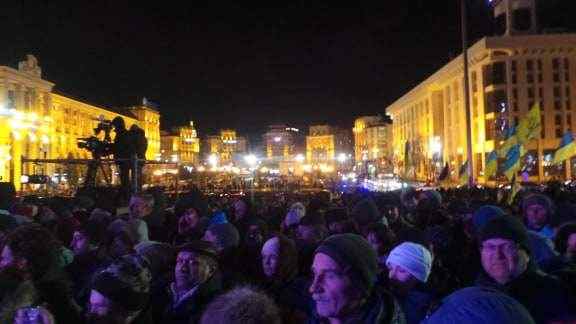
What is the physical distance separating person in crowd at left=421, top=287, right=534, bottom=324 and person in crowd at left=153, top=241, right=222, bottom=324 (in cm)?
235

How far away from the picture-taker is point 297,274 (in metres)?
4.81

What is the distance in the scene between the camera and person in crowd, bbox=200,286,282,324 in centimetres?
179

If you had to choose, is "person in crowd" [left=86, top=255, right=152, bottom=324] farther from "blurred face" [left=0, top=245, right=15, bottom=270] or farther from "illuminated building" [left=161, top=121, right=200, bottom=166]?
"illuminated building" [left=161, top=121, right=200, bottom=166]

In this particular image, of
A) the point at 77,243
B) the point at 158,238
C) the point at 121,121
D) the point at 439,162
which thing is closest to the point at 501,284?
the point at 77,243

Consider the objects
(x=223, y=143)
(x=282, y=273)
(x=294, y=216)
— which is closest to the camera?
(x=282, y=273)

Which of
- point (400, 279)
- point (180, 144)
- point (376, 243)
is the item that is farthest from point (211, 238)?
point (180, 144)

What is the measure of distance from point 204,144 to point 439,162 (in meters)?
94.3

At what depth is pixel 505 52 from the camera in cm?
6988

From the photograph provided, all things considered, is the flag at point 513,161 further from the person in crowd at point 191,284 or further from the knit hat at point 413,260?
the person in crowd at point 191,284

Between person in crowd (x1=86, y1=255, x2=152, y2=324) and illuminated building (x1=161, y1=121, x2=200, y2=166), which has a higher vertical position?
illuminated building (x1=161, y1=121, x2=200, y2=166)

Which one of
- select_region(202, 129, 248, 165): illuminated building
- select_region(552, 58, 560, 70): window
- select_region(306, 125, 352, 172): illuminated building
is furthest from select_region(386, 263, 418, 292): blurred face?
select_region(202, 129, 248, 165): illuminated building

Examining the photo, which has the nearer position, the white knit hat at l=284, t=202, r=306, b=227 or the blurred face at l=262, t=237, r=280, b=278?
the blurred face at l=262, t=237, r=280, b=278

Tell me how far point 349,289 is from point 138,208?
5633 millimetres

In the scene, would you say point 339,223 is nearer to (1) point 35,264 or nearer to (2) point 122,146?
(1) point 35,264
